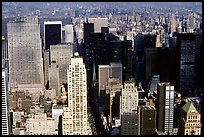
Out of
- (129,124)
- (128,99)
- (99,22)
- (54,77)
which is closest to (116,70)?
(54,77)

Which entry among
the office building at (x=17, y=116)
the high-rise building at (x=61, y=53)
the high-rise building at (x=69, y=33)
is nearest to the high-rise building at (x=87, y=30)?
the high-rise building at (x=69, y=33)

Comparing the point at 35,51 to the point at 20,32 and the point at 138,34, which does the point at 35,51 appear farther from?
the point at 138,34

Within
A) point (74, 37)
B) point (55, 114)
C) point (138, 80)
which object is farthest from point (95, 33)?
point (55, 114)

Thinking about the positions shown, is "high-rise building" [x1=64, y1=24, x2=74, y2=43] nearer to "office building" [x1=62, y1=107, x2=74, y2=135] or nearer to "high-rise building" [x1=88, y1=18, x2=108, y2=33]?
"high-rise building" [x1=88, y1=18, x2=108, y2=33]

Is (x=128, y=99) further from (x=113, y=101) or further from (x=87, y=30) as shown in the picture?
(x=87, y=30)

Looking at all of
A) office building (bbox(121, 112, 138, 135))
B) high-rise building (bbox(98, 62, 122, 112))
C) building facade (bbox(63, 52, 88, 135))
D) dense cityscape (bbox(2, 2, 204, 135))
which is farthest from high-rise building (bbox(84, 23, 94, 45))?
office building (bbox(121, 112, 138, 135))

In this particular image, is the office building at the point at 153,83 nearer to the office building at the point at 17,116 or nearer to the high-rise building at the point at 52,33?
the office building at the point at 17,116
